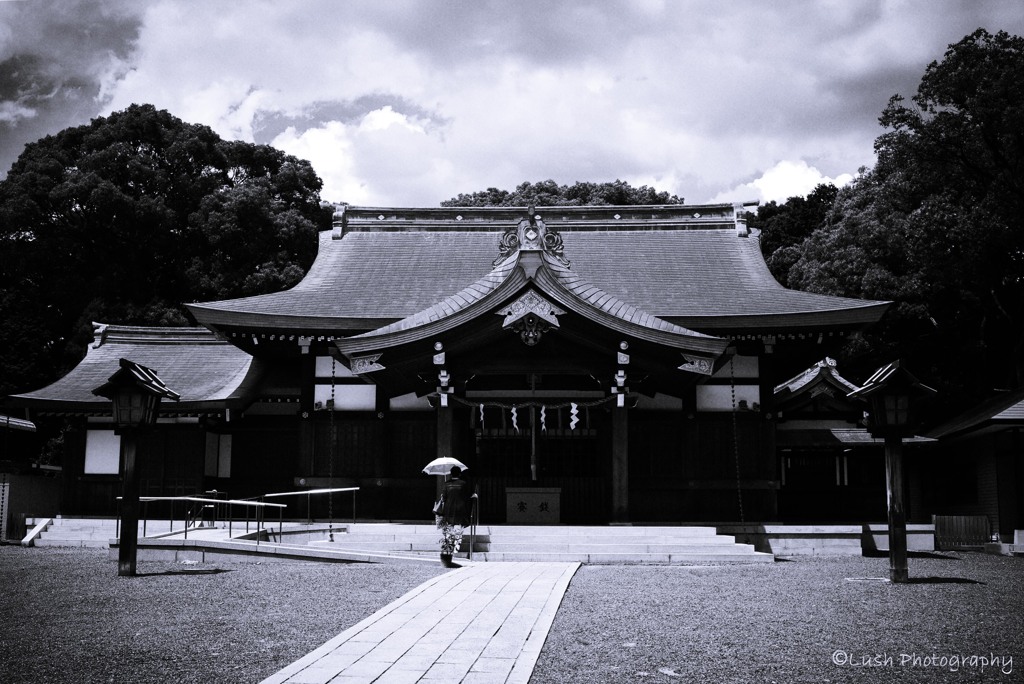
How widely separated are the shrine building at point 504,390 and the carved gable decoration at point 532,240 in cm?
5

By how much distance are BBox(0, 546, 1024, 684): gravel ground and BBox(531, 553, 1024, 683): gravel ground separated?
0.02m

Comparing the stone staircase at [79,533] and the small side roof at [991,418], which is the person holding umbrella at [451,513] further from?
the small side roof at [991,418]

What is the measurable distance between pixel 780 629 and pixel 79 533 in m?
16.0

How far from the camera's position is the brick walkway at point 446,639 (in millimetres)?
6105

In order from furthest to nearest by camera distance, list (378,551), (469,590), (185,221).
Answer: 1. (185,221)
2. (378,551)
3. (469,590)

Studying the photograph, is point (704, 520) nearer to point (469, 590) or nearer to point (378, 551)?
point (378, 551)

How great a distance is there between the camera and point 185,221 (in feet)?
134

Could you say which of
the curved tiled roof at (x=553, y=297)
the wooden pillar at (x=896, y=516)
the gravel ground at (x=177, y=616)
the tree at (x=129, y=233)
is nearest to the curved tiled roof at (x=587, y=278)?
the curved tiled roof at (x=553, y=297)

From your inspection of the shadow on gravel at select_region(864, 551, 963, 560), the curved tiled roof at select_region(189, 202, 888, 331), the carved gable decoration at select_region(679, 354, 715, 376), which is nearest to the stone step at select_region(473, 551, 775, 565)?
the shadow on gravel at select_region(864, 551, 963, 560)

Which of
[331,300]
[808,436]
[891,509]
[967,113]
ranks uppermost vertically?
[967,113]

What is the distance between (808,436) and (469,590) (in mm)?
14799

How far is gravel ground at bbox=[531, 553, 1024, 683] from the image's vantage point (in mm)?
6375

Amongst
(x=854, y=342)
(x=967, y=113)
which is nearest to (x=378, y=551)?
(x=967, y=113)

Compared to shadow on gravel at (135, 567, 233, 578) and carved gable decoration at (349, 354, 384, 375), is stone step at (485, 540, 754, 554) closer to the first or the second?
carved gable decoration at (349, 354, 384, 375)
